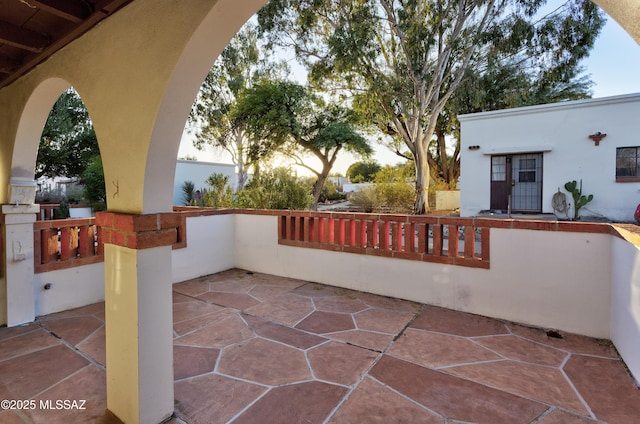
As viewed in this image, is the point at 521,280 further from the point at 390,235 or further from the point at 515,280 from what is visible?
the point at 390,235

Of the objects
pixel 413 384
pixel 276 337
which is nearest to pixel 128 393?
pixel 276 337

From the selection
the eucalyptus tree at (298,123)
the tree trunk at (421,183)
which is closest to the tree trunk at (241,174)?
the eucalyptus tree at (298,123)

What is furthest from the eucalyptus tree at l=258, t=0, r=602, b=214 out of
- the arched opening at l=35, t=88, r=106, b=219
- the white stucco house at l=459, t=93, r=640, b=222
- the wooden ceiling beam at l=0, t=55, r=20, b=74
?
the wooden ceiling beam at l=0, t=55, r=20, b=74

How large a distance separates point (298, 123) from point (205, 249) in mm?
7783

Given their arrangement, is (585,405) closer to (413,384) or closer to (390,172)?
(413,384)

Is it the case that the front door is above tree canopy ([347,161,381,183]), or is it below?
below

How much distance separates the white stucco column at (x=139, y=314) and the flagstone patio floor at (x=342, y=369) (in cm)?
19

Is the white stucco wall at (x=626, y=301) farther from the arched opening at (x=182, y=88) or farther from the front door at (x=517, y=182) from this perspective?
the front door at (x=517, y=182)

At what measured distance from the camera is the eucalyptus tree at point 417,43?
33.3ft

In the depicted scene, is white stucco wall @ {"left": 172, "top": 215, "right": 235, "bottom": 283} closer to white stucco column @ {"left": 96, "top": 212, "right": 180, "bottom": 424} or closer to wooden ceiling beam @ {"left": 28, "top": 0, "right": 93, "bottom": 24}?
white stucco column @ {"left": 96, "top": 212, "right": 180, "bottom": 424}

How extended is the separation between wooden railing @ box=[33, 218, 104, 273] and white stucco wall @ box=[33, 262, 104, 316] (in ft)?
0.25

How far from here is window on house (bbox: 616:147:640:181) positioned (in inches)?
324

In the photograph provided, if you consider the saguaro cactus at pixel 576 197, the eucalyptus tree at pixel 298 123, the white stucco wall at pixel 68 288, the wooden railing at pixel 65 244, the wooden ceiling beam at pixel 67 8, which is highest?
the eucalyptus tree at pixel 298 123

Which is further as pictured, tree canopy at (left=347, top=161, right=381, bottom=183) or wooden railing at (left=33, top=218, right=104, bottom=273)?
tree canopy at (left=347, top=161, right=381, bottom=183)
